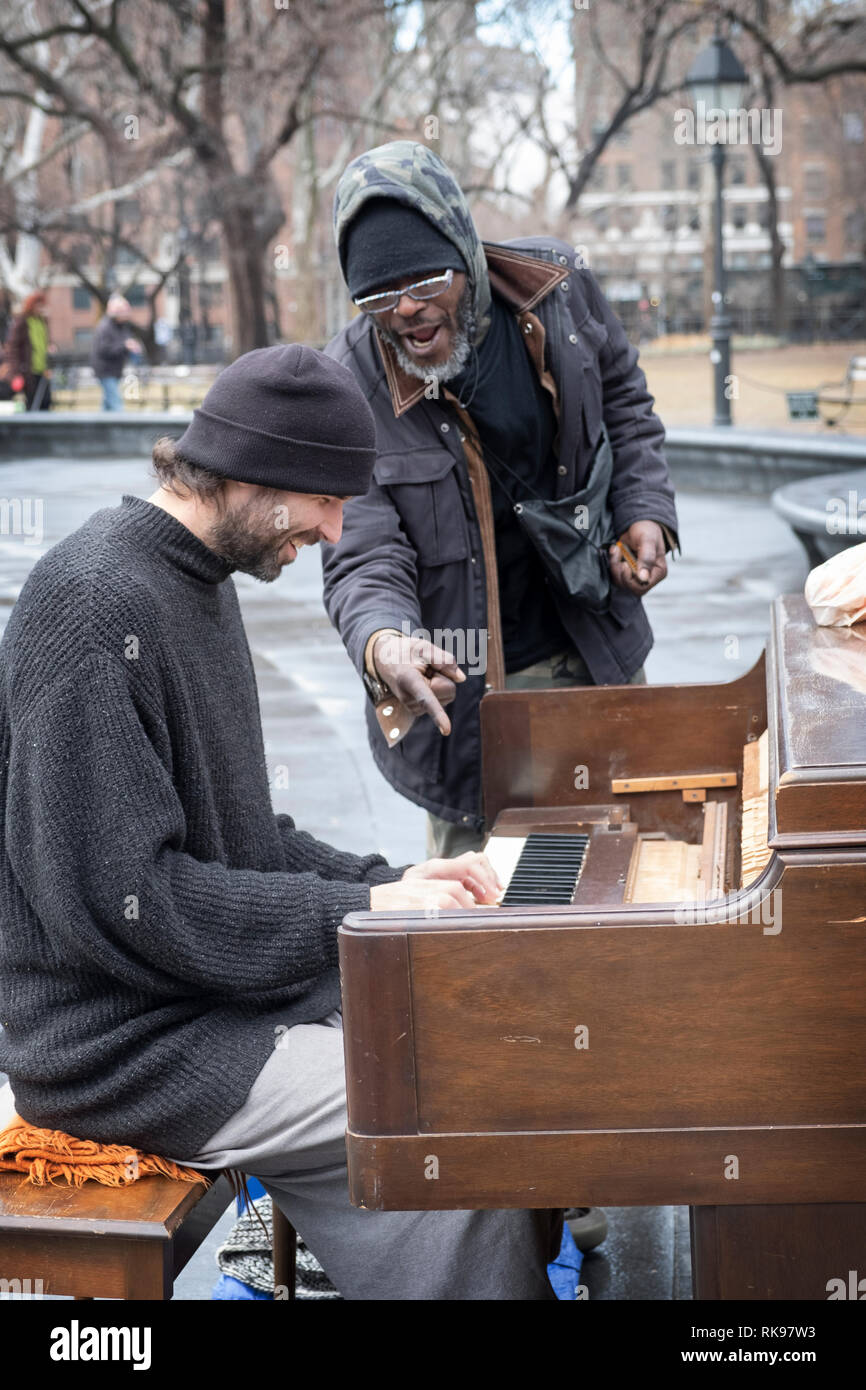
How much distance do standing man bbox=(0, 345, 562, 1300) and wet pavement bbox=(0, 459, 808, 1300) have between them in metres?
0.54

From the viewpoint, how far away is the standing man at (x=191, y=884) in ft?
6.83

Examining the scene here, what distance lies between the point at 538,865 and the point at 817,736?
676 millimetres

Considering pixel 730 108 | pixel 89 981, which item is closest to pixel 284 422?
pixel 89 981

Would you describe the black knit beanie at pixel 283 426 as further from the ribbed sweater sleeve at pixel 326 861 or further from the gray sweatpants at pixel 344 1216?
the gray sweatpants at pixel 344 1216

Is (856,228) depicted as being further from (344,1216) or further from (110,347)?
(344,1216)

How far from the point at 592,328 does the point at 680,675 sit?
14.9 ft

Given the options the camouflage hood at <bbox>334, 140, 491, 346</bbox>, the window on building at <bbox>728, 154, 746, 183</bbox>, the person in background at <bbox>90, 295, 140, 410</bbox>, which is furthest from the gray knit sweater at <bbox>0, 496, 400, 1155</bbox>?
the window on building at <bbox>728, 154, 746, 183</bbox>

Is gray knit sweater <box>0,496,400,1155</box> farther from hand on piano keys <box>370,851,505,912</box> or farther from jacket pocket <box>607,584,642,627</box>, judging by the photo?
jacket pocket <box>607,584,642,627</box>

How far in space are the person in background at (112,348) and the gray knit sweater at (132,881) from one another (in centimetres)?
1950

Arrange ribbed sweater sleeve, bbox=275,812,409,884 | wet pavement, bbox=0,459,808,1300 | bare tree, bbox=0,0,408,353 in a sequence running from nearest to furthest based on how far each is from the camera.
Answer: ribbed sweater sleeve, bbox=275,812,409,884
wet pavement, bbox=0,459,808,1300
bare tree, bbox=0,0,408,353

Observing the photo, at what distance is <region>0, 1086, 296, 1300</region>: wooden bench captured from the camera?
212 cm

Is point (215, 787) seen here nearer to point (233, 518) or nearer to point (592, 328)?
point (233, 518)

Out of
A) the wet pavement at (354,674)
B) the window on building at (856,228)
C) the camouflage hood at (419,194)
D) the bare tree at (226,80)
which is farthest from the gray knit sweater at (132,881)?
the window on building at (856,228)

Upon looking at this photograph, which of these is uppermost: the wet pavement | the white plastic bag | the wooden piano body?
the white plastic bag
